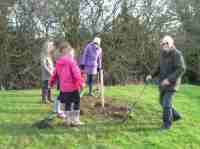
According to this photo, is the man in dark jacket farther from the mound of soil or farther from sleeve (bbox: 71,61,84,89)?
sleeve (bbox: 71,61,84,89)

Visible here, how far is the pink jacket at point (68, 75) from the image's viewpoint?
311 inches

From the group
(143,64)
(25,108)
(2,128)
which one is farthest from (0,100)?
(143,64)

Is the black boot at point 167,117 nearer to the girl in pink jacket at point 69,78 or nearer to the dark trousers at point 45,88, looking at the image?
the girl in pink jacket at point 69,78

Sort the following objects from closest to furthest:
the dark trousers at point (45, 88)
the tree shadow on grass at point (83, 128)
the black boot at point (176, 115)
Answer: the tree shadow on grass at point (83, 128) → the black boot at point (176, 115) → the dark trousers at point (45, 88)

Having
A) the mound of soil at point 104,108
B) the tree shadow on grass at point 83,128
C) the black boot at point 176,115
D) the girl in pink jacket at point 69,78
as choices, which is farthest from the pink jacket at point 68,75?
the black boot at point 176,115

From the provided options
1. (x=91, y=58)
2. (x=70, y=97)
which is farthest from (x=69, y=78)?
(x=91, y=58)

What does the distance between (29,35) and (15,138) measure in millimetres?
15988

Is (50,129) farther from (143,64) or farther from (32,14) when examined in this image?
(143,64)

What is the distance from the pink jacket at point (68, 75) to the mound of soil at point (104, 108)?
1393mm

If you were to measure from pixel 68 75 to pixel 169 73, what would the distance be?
2115 millimetres

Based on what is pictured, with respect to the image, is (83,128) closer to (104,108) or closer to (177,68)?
(104,108)

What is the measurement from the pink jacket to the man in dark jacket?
1.76 meters

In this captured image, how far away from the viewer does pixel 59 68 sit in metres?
8.05

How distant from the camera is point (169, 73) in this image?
8172 millimetres
